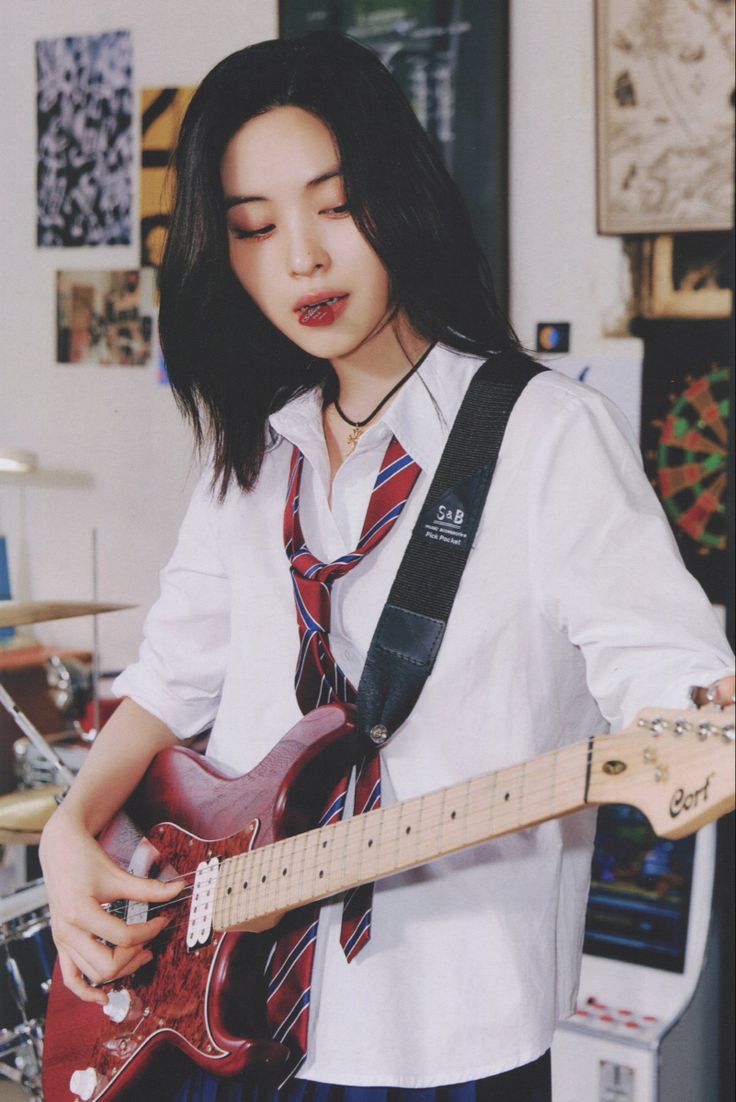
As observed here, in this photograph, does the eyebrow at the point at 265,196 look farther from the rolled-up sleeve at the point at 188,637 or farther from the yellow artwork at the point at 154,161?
the yellow artwork at the point at 154,161

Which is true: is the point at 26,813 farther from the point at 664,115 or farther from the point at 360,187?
the point at 664,115

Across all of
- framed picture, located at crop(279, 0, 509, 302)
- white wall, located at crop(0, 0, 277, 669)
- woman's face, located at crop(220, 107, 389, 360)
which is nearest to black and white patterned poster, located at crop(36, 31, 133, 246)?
white wall, located at crop(0, 0, 277, 669)

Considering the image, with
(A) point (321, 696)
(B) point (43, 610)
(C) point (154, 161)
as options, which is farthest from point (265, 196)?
(C) point (154, 161)

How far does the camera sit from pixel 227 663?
1092 millimetres

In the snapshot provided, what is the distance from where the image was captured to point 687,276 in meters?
1.55

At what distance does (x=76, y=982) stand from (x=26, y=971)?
984 mm

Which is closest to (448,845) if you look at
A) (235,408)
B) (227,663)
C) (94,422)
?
(227,663)

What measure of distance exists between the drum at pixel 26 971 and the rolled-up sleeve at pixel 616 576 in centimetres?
113

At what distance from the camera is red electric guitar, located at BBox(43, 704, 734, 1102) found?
2.12ft

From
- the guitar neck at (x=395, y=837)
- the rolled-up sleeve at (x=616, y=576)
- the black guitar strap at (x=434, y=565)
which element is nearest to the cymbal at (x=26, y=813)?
the guitar neck at (x=395, y=837)

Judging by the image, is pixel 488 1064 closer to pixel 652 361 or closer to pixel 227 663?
pixel 227 663

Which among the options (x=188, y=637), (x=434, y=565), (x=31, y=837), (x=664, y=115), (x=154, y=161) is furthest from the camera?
(x=154, y=161)

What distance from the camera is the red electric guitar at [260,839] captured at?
646 mm

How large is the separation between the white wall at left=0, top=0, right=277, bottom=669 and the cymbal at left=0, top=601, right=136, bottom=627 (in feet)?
0.56
